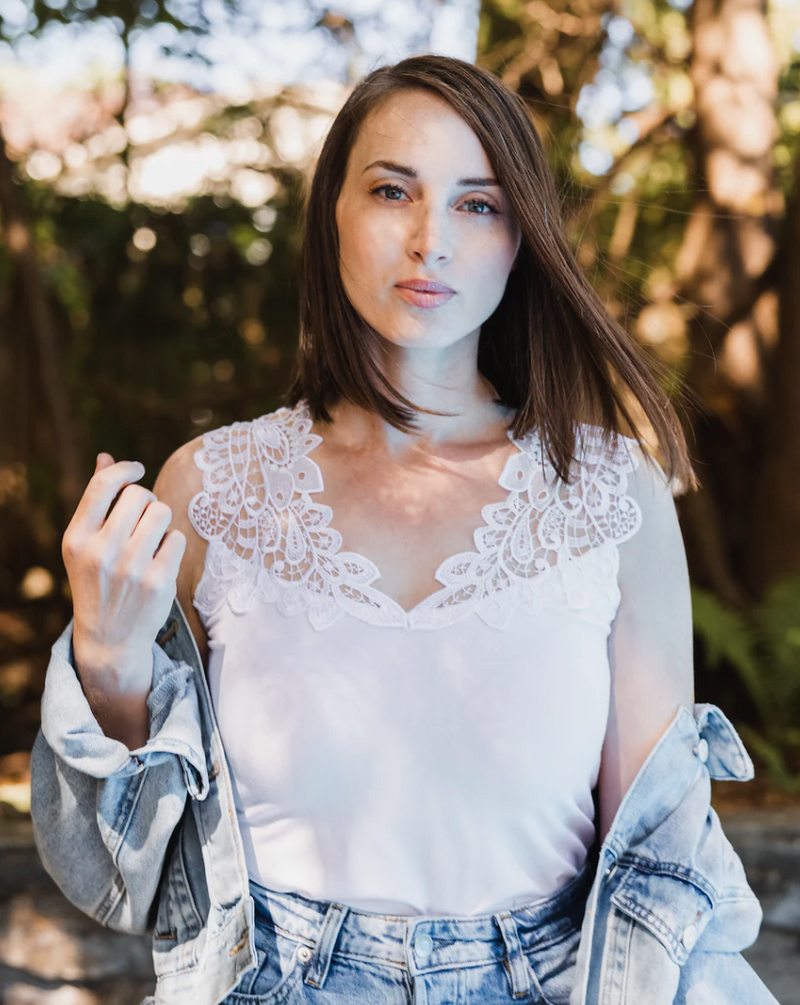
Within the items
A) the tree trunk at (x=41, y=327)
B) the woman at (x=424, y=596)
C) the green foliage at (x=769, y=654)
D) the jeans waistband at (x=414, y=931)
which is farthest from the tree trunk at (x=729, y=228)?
the jeans waistband at (x=414, y=931)

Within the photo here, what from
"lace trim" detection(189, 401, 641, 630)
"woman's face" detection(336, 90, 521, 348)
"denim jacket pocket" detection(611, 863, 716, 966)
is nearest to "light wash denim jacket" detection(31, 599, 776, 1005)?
"denim jacket pocket" detection(611, 863, 716, 966)

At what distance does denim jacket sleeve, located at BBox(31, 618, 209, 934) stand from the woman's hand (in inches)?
1.7

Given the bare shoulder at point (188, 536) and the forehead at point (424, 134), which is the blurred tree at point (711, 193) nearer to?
the forehead at point (424, 134)

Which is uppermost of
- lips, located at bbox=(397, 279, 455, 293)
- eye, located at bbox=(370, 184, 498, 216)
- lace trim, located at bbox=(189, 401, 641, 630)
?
eye, located at bbox=(370, 184, 498, 216)

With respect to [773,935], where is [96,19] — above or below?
above

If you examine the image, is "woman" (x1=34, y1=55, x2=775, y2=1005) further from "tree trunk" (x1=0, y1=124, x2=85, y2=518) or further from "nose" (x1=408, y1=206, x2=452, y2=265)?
"tree trunk" (x1=0, y1=124, x2=85, y2=518)

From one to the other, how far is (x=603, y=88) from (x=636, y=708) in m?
2.58

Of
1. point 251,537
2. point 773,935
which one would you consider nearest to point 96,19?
point 251,537

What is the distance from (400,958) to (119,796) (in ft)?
1.33

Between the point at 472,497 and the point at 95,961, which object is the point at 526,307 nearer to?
the point at 472,497

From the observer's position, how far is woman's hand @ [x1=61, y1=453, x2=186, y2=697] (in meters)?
1.22

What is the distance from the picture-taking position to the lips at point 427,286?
135cm

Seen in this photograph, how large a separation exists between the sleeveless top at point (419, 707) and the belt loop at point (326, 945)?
2cm

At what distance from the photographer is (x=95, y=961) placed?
2.03 metres
